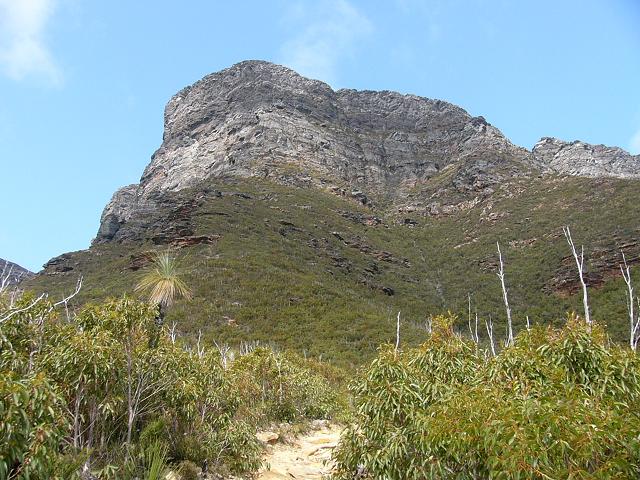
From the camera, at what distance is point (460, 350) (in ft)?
24.6

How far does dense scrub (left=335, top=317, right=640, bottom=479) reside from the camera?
401cm

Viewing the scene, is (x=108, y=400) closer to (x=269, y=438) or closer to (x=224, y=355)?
(x=269, y=438)

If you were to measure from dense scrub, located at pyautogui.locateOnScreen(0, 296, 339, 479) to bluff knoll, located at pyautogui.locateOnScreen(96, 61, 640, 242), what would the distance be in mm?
71805

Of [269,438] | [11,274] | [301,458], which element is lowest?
[301,458]

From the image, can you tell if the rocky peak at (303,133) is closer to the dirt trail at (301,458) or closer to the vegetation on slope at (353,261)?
the vegetation on slope at (353,261)

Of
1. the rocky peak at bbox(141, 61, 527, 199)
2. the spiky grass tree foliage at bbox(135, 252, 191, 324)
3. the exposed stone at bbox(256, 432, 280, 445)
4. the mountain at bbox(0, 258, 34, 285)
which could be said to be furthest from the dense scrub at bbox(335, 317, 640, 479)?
the rocky peak at bbox(141, 61, 527, 199)

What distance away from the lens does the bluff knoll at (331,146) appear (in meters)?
90.8

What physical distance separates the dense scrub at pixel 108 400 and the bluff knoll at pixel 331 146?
71.8 metres

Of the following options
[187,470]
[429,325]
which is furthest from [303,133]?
[187,470]

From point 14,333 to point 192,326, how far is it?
31143mm

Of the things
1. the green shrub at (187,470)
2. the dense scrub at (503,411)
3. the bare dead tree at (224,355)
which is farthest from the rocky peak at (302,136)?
the dense scrub at (503,411)

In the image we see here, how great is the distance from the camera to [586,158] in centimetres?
11581

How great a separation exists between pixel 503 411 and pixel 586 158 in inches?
5087

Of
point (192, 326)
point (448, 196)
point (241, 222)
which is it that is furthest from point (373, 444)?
point (448, 196)
